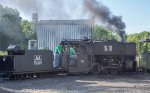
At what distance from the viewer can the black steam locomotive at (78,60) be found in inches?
949

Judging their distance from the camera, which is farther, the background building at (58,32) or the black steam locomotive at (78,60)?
the background building at (58,32)

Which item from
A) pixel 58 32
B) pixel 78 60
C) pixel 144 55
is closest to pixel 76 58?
pixel 78 60

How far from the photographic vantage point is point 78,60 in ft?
90.1

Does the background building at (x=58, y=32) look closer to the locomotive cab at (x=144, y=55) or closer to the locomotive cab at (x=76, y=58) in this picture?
the locomotive cab at (x=144, y=55)

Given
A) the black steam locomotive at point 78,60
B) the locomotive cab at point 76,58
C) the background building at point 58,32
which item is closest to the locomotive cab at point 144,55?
the black steam locomotive at point 78,60

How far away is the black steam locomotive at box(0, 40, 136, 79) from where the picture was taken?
24094 millimetres

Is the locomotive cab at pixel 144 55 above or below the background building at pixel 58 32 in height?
below

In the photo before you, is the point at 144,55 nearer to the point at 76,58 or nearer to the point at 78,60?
the point at 78,60

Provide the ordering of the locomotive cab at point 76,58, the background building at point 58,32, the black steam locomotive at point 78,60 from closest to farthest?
the black steam locomotive at point 78,60 → the locomotive cab at point 76,58 → the background building at point 58,32

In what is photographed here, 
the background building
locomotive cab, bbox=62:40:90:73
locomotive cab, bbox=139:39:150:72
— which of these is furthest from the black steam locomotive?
the background building

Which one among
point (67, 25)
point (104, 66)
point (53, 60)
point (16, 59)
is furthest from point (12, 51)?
point (67, 25)

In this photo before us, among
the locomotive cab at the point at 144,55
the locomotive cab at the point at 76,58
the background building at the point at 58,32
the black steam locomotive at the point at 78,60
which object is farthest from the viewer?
the background building at the point at 58,32

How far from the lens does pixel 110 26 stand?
34.8m

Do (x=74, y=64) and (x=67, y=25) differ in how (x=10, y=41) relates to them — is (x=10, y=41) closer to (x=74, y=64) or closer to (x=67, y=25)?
(x=67, y=25)
